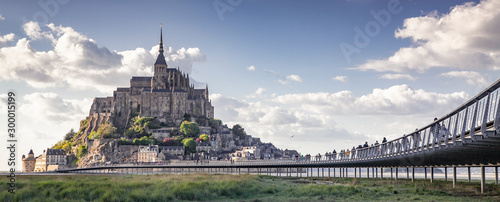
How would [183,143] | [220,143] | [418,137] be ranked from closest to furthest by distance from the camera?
[418,137] < [183,143] < [220,143]

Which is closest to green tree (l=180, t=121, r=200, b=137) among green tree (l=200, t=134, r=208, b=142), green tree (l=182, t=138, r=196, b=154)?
green tree (l=200, t=134, r=208, b=142)

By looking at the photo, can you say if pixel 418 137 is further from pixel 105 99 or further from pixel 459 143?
pixel 105 99

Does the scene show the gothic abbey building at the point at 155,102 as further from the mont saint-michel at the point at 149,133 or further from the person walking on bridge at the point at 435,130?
the person walking on bridge at the point at 435,130

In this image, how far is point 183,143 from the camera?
168250 millimetres

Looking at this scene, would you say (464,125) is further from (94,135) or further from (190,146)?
(94,135)

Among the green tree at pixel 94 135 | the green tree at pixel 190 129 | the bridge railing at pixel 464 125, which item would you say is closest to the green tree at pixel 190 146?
the green tree at pixel 190 129

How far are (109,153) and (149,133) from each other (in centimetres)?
1735

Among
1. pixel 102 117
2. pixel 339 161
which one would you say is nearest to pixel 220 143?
pixel 102 117

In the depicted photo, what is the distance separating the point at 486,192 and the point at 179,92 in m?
159

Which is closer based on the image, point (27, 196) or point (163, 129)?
point (27, 196)

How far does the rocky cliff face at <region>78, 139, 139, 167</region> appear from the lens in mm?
161000

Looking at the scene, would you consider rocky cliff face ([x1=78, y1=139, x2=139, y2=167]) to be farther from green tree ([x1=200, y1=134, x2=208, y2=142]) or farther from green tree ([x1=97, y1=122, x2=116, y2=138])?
green tree ([x1=200, y1=134, x2=208, y2=142])

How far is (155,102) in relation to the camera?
187125 millimetres

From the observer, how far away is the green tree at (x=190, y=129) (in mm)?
176000
